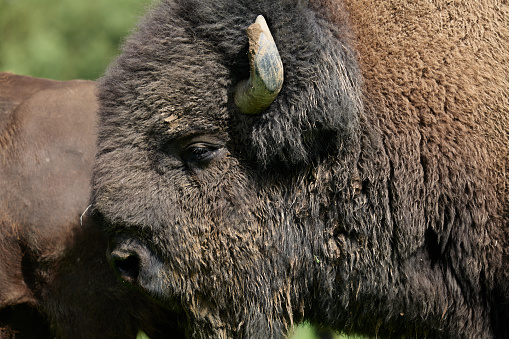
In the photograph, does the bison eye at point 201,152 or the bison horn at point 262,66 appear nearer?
the bison horn at point 262,66

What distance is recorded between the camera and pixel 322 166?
262cm

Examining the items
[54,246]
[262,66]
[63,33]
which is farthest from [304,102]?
[63,33]

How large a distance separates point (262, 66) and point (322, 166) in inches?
23.2

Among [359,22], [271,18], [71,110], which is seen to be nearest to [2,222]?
[71,110]

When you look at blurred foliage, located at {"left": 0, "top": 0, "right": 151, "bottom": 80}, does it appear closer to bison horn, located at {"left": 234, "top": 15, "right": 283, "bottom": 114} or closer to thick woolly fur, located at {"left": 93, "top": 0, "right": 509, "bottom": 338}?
thick woolly fur, located at {"left": 93, "top": 0, "right": 509, "bottom": 338}

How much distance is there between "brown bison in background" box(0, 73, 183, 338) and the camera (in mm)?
3391

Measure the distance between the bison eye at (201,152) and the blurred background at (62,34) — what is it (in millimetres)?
6641

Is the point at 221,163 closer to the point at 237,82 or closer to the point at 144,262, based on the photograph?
the point at 237,82

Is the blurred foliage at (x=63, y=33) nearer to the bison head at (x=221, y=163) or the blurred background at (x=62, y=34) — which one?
the blurred background at (x=62, y=34)

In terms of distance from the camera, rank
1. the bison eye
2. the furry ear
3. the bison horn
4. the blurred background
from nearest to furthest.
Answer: the bison horn < the furry ear < the bison eye < the blurred background

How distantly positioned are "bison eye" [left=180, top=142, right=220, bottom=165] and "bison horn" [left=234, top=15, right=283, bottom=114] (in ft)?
1.08

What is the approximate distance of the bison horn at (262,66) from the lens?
2375mm

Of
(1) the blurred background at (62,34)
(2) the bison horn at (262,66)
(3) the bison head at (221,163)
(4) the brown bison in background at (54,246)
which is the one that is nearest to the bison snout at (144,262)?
(3) the bison head at (221,163)

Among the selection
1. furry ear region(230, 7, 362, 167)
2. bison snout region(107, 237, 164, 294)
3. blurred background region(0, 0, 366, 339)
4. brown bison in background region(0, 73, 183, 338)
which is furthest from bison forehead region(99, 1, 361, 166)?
blurred background region(0, 0, 366, 339)
